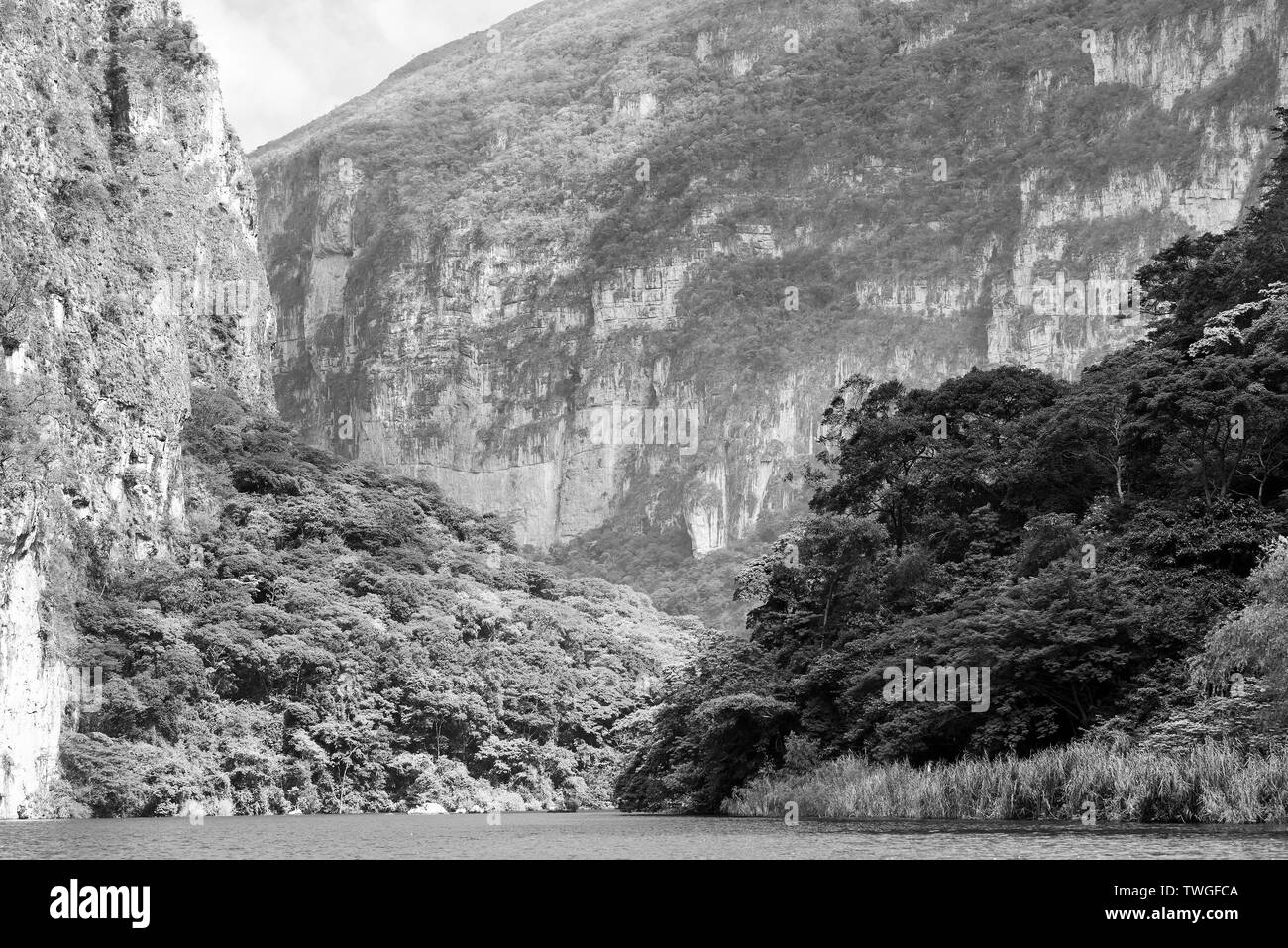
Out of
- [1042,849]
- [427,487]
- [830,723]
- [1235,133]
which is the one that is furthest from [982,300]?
[1042,849]

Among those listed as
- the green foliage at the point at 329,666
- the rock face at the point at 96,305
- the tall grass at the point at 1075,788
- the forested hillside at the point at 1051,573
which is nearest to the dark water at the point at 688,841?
the tall grass at the point at 1075,788

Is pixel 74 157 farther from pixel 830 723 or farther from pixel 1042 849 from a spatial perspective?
pixel 1042 849

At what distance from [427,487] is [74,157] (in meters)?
38.5

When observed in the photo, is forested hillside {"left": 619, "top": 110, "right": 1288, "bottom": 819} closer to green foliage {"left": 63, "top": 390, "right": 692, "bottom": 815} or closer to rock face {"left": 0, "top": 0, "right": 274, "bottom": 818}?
green foliage {"left": 63, "top": 390, "right": 692, "bottom": 815}

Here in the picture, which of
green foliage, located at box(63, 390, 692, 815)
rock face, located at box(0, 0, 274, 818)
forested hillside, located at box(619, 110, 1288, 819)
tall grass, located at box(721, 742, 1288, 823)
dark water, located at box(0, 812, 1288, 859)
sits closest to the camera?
dark water, located at box(0, 812, 1288, 859)

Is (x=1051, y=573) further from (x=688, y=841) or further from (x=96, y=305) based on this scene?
(x=96, y=305)

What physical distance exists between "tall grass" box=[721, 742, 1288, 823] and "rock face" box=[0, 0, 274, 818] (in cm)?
2798

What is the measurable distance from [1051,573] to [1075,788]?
367 inches

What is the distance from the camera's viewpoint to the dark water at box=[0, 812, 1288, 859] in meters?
27.4

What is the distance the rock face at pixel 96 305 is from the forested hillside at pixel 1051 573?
2169 cm

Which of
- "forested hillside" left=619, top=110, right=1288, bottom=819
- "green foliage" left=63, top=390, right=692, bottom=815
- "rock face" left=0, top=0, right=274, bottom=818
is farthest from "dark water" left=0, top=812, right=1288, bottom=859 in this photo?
"green foliage" left=63, top=390, right=692, bottom=815

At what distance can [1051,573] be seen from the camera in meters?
43.2

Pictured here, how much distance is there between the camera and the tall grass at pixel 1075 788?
31672mm

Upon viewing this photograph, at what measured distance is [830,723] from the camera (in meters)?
50.0
